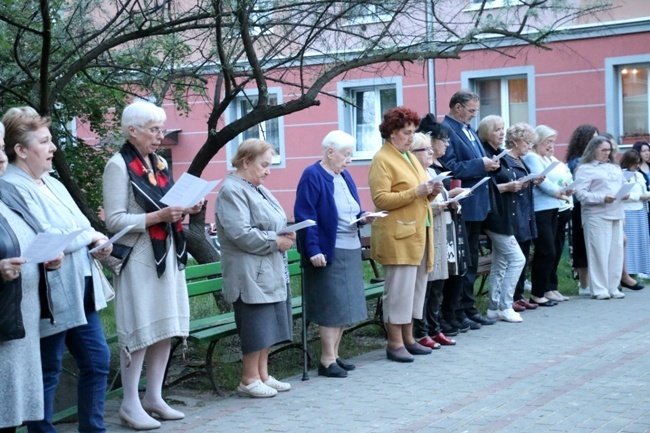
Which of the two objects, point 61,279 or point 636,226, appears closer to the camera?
point 61,279

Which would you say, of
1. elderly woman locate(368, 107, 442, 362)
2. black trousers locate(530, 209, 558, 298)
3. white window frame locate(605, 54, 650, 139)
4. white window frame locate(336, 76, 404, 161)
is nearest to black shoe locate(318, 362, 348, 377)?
elderly woman locate(368, 107, 442, 362)

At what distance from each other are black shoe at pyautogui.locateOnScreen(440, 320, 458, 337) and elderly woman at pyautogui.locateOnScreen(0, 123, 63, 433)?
16.1 feet

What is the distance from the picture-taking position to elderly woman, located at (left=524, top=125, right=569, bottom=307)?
11.4 meters

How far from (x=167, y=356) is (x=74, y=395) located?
0.60 m

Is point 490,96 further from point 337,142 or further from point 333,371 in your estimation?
point 333,371

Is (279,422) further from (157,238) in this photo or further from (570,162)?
(570,162)

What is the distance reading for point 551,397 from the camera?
7.08 m

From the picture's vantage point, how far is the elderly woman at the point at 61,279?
545 centimetres

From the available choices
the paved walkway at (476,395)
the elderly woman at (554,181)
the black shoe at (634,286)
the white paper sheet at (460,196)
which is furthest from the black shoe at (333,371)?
the black shoe at (634,286)

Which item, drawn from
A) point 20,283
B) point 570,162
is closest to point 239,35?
point 20,283

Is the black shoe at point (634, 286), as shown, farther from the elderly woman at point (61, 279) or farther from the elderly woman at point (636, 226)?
the elderly woman at point (61, 279)

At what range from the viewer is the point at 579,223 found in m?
12.5

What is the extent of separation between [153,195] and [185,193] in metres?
0.27

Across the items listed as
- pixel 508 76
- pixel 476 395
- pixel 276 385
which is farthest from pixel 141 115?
pixel 508 76
